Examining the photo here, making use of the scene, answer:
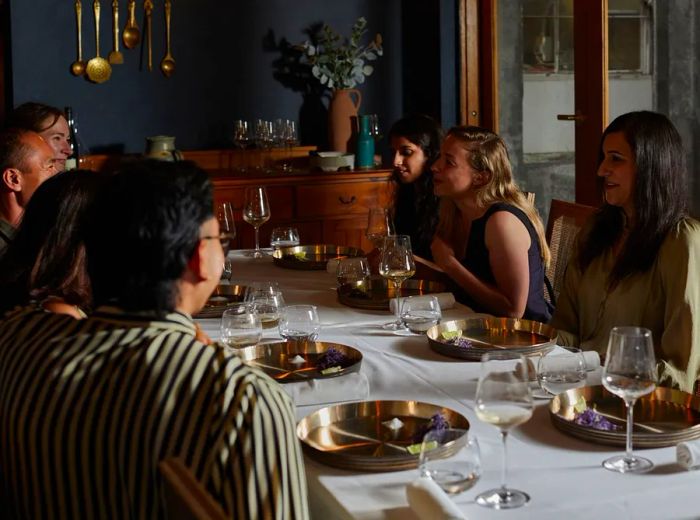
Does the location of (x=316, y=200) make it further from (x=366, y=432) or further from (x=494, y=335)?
(x=366, y=432)

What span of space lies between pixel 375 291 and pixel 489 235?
0.37m

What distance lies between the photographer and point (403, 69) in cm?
584

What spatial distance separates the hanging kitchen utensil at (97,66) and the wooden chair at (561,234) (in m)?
2.69

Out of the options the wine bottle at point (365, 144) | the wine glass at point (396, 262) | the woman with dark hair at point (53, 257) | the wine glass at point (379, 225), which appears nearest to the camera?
the woman with dark hair at point (53, 257)

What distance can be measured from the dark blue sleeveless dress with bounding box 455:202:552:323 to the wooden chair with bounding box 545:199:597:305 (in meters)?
0.18

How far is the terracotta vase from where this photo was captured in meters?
5.54

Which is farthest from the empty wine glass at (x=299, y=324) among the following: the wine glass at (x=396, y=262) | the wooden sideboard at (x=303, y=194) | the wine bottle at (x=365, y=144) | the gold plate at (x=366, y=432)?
the wine bottle at (x=365, y=144)

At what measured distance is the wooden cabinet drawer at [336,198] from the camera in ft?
17.3

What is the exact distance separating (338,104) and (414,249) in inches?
73.2

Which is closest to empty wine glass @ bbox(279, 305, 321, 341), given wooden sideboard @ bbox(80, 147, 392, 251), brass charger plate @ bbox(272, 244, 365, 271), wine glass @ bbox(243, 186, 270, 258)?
brass charger plate @ bbox(272, 244, 365, 271)

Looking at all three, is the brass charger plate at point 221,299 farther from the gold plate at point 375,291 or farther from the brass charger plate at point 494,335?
the brass charger plate at point 494,335

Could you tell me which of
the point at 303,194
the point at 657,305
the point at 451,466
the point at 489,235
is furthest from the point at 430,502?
the point at 303,194

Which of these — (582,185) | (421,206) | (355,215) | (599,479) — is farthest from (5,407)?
(355,215)

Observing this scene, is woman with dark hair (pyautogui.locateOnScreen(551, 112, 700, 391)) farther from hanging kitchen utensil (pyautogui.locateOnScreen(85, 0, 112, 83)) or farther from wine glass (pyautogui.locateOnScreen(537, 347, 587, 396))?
hanging kitchen utensil (pyautogui.locateOnScreen(85, 0, 112, 83))
